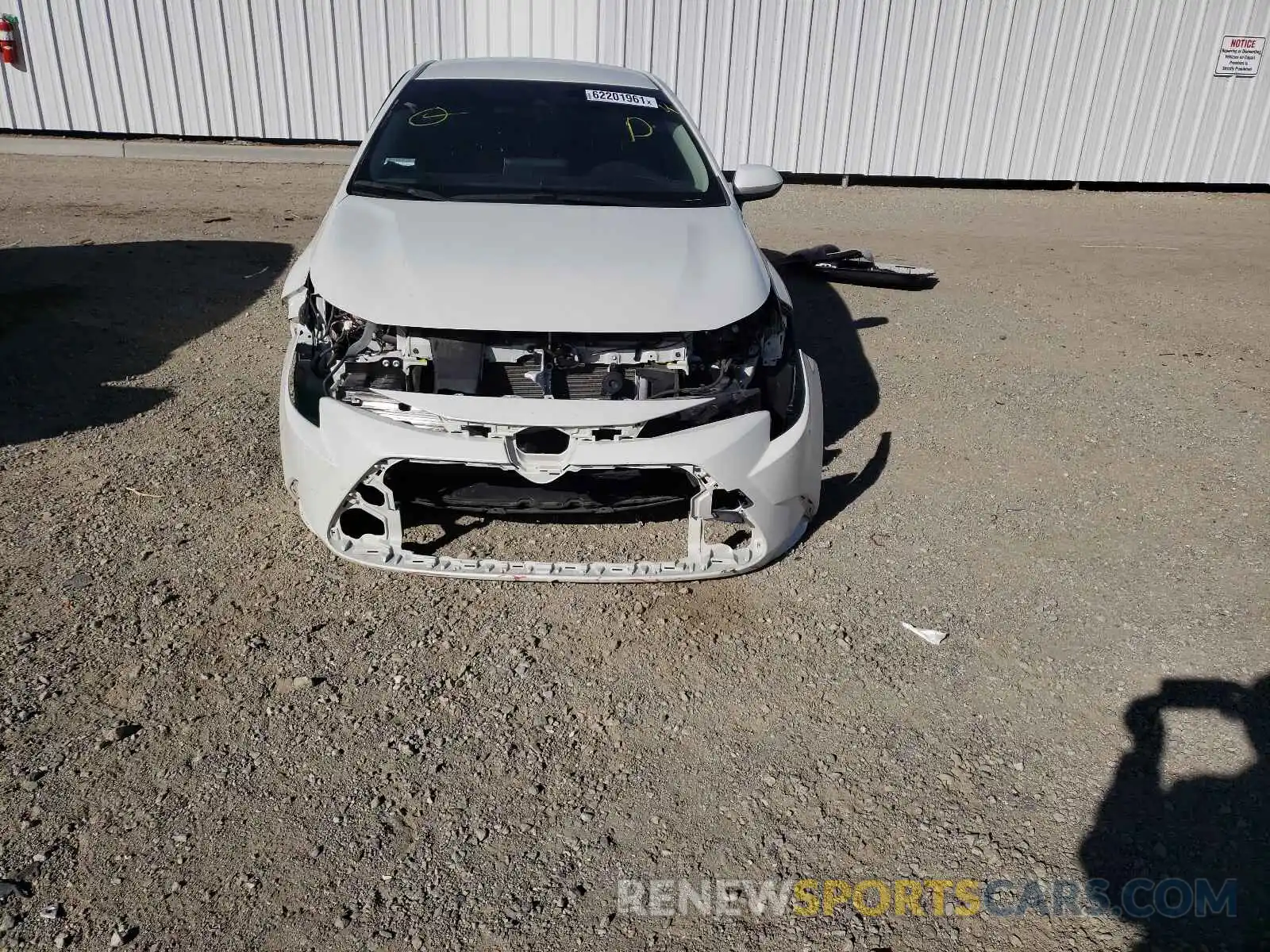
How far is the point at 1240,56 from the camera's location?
11125 mm

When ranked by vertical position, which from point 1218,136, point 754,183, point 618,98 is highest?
Result: point 618,98

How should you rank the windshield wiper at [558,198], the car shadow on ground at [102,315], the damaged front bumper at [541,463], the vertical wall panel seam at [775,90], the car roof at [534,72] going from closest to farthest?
the damaged front bumper at [541,463] → the windshield wiper at [558,198] → the car shadow on ground at [102,315] → the car roof at [534,72] → the vertical wall panel seam at [775,90]

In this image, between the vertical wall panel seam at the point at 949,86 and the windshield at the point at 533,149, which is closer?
the windshield at the point at 533,149

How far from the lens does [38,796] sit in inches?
101

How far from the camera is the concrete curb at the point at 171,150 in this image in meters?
10.6

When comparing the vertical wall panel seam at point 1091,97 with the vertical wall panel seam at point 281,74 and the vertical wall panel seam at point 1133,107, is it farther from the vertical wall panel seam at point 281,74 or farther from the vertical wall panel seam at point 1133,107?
the vertical wall panel seam at point 281,74

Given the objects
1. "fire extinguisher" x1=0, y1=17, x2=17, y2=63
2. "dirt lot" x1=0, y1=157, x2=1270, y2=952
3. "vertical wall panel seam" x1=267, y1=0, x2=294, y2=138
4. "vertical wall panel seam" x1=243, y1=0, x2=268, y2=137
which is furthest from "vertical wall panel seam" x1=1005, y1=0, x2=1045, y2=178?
"fire extinguisher" x1=0, y1=17, x2=17, y2=63

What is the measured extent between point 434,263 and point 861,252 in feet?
16.1

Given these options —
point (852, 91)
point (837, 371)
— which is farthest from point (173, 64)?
point (837, 371)

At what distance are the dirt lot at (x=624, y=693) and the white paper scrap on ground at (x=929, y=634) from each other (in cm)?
5

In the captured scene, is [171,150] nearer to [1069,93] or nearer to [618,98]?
[618,98]

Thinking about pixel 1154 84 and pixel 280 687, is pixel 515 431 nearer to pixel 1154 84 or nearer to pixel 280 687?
pixel 280 687

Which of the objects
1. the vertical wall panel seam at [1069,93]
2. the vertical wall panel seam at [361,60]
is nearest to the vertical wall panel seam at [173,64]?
the vertical wall panel seam at [361,60]

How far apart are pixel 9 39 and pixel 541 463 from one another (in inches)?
409
